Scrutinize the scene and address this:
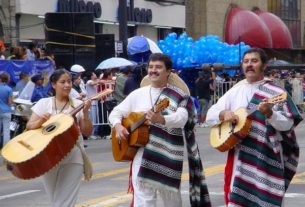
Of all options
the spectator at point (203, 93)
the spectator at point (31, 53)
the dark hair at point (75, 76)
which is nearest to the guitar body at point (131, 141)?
the dark hair at point (75, 76)

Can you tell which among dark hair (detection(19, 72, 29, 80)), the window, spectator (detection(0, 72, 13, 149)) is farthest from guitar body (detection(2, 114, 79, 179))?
the window

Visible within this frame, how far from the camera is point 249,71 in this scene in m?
6.99

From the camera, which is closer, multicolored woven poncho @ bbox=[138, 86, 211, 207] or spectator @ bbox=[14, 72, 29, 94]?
multicolored woven poncho @ bbox=[138, 86, 211, 207]

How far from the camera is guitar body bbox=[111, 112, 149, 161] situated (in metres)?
7.14

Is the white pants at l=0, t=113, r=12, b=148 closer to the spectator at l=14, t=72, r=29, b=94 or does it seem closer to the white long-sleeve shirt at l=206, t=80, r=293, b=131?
the spectator at l=14, t=72, r=29, b=94

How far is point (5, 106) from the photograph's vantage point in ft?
52.5

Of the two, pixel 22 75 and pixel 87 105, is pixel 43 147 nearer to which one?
pixel 87 105

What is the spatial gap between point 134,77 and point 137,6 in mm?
17074

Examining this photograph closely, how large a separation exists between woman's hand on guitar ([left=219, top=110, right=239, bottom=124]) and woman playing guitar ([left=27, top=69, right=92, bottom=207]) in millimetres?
1290

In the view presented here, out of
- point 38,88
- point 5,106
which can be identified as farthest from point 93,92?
point 5,106

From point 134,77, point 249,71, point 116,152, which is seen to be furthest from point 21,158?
point 134,77

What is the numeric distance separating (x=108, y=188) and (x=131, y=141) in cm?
439

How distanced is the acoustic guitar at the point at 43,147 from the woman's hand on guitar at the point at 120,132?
388mm

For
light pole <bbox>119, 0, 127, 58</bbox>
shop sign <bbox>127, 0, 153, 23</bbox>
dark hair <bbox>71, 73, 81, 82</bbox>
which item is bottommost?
dark hair <bbox>71, 73, 81, 82</bbox>
